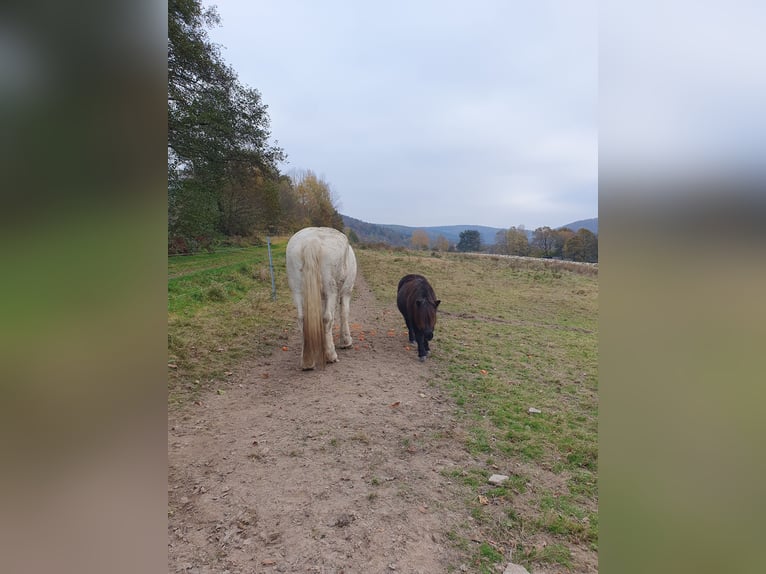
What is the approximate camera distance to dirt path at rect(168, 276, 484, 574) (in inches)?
90.1

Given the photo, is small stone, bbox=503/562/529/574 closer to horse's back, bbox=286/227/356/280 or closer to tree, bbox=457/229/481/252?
horse's back, bbox=286/227/356/280

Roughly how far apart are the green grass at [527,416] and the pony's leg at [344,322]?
1.82 meters

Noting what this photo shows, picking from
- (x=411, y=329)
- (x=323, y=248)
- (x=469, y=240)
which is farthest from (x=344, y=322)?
(x=469, y=240)

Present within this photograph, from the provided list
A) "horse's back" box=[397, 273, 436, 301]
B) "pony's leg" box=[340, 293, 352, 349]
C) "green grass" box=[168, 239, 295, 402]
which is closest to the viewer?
"green grass" box=[168, 239, 295, 402]

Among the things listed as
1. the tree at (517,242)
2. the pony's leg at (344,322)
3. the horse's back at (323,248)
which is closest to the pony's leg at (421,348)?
the pony's leg at (344,322)

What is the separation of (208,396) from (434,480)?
3377 millimetres

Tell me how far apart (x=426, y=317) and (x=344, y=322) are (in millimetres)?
1659

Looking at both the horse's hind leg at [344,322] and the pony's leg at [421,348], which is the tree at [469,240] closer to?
the pony's leg at [421,348]

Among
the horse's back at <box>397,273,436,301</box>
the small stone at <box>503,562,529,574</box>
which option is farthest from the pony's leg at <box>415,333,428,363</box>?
the small stone at <box>503,562,529,574</box>
